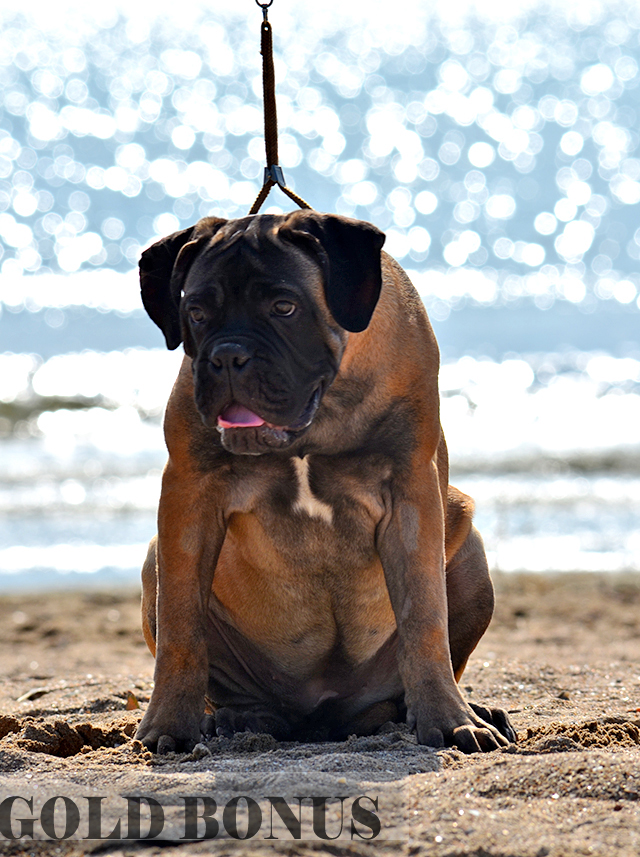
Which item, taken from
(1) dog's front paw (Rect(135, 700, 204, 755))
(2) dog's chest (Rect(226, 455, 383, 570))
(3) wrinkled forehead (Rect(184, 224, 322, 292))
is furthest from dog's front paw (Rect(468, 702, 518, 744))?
(3) wrinkled forehead (Rect(184, 224, 322, 292))

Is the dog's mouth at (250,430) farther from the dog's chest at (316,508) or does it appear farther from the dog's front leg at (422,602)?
the dog's front leg at (422,602)

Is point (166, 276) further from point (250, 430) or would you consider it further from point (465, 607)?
point (465, 607)

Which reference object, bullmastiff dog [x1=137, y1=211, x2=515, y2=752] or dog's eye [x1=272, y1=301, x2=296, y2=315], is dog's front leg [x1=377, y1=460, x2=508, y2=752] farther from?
dog's eye [x1=272, y1=301, x2=296, y2=315]

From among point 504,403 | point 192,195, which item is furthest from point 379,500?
point 192,195

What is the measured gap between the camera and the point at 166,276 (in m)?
3.36

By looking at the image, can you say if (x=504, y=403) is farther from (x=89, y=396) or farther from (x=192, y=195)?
(x=192, y=195)

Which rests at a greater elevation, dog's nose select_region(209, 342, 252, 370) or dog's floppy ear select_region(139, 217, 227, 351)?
dog's floppy ear select_region(139, 217, 227, 351)

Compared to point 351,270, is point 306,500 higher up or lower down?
lower down

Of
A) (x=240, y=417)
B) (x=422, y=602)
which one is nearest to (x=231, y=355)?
(x=240, y=417)

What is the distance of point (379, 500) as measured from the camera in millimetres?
3318

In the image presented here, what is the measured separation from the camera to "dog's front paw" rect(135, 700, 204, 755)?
314 cm

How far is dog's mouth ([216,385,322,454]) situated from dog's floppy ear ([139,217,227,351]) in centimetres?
40

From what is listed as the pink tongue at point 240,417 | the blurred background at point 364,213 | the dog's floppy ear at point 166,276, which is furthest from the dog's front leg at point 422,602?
the blurred background at point 364,213

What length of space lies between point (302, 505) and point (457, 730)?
81 cm
